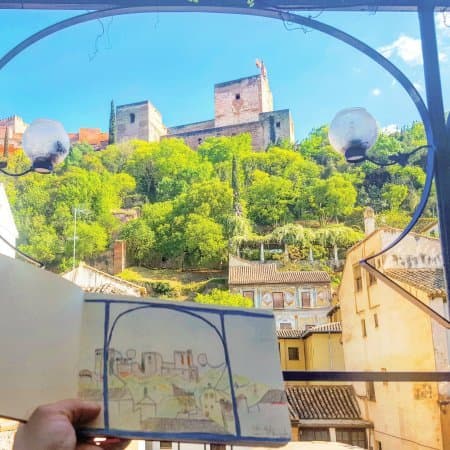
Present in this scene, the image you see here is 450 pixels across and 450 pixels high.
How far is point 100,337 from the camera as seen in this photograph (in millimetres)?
778

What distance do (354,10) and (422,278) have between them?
29.0ft

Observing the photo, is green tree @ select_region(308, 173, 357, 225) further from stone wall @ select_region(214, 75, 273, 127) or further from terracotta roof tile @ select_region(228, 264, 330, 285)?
stone wall @ select_region(214, 75, 273, 127)

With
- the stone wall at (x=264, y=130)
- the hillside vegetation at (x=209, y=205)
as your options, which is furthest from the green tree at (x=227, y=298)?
the stone wall at (x=264, y=130)

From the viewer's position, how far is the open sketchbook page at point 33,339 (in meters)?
0.66

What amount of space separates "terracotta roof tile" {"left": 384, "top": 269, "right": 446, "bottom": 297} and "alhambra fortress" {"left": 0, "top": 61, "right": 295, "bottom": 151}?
1090 inches

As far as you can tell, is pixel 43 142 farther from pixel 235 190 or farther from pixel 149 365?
pixel 235 190

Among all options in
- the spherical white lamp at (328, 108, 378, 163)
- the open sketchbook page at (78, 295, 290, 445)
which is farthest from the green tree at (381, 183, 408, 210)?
the open sketchbook page at (78, 295, 290, 445)

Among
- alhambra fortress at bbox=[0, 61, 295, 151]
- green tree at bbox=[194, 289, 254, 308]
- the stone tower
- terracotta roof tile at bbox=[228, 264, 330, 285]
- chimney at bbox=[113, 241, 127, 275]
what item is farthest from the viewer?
the stone tower

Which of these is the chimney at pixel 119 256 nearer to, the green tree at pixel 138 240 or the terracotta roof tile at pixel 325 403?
the green tree at pixel 138 240

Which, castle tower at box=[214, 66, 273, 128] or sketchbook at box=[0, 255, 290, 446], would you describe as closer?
sketchbook at box=[0, 255, 290, 446]

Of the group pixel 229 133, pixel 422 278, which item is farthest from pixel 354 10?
pixel 229 133

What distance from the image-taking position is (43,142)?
157 cm

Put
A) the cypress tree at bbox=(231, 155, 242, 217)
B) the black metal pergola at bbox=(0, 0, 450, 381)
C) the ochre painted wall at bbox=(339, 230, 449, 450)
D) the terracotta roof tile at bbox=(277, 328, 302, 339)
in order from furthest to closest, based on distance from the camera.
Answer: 1. the cypress tree at bbox=(231, 155, 242, 217)
2. the terracotta roof tile at bbox=(277, 328, 302, 339)
3. the ochre painted wall at bbox=(339, 230, 449, 450)
4. the black metal pergola at bbox=(0, 0, 450, 381)

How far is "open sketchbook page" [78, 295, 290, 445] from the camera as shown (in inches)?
28.9
